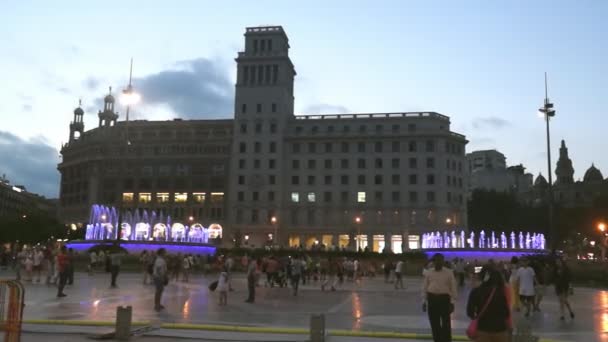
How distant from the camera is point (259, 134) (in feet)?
328

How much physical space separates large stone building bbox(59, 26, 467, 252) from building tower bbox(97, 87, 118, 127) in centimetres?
952

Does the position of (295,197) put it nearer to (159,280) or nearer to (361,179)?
(361,179)

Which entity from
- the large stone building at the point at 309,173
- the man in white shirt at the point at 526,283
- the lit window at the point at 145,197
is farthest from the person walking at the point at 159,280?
the lit window at the point at 145,197

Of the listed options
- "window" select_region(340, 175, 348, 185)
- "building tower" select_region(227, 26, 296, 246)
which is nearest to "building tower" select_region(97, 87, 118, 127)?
"building tower" select_region(227, 26, 296, 246)

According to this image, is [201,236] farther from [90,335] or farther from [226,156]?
[90,335]

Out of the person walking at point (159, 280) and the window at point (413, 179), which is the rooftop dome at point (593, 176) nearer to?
the window at point (413, 179)

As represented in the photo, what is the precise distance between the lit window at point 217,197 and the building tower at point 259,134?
266 centimetres

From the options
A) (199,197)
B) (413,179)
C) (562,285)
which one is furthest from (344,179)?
(562,285)

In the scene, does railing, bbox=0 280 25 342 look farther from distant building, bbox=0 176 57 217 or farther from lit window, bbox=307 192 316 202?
distant building, bbox=0 176 57 217

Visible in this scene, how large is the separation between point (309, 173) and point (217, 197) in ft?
55.7

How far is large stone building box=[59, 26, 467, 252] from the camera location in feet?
318

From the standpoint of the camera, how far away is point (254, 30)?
332ft

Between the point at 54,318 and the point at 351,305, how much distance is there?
36.2 ft

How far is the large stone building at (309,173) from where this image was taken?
96.9m
